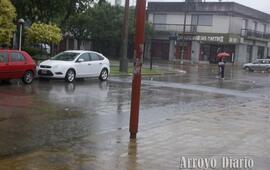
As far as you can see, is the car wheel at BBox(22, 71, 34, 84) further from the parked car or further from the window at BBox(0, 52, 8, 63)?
the parked car

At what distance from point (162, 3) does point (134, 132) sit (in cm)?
6272

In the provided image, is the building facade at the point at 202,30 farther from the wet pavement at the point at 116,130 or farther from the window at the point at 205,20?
the wet pavement at the point at 116,130

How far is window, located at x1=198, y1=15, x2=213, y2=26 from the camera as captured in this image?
67331mm

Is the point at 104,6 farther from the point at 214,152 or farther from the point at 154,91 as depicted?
the point at 214,152

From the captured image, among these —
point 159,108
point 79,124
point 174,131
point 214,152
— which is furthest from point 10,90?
point 214,152

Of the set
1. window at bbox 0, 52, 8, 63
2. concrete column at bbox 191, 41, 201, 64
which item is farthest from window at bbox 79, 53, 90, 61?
concrete column at bbox 191, 41, 201, 64

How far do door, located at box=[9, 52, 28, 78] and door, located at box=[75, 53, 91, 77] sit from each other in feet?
10.9

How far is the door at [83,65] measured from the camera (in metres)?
23.9

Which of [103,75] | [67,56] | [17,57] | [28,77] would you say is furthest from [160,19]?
[17,57]

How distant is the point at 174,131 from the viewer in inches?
448

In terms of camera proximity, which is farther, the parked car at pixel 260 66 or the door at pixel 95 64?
the parked car at pixel 260 66

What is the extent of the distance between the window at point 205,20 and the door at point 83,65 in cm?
4456

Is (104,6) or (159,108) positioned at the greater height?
(104,6)

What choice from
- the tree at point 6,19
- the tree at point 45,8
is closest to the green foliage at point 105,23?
the tree at point 45,8
